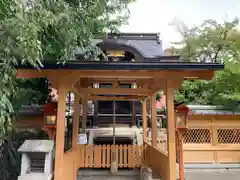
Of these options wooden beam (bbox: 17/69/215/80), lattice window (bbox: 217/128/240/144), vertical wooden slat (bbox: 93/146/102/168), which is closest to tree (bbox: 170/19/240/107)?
lattice window (bbox: 217/128/240/144)

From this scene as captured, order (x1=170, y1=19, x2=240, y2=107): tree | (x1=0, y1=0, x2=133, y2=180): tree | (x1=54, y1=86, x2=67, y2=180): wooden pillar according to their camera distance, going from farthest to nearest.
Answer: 1. (x1=170, y1=19, x2=240, y2=107): tree
2. (x1=54, y1=86, x2=67, y2=180): wooden pillar
3. (x1=0, y1=0, x2=133, y2=180): tree

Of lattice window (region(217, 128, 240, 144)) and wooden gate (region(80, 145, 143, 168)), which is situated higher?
lattice window (region(217, 128, 240, 144))

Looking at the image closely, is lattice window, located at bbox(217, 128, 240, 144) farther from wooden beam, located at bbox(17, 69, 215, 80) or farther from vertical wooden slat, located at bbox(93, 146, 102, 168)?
wooden beam, located at bbox(17, 69, 215, 80)

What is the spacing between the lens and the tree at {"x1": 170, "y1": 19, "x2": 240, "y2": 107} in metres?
8.77

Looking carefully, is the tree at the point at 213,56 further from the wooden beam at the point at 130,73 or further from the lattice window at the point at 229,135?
the wooden beam at the point at 130,73

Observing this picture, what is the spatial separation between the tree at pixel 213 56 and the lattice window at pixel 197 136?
1.42m

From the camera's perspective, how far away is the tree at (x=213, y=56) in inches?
345

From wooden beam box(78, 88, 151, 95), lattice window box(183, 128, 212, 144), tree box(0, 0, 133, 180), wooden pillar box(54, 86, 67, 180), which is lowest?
lattice window box(183, 128, 212, 144)

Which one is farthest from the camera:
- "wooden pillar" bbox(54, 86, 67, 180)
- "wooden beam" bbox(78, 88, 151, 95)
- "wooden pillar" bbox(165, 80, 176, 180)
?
"wooden beam" bbox(78, 88, 151, 95)

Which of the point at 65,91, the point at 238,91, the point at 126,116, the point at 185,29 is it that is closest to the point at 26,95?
the point at 65,91

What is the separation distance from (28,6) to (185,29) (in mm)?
13564

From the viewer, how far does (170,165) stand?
4.18 m

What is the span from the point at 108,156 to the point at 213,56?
9994 mm

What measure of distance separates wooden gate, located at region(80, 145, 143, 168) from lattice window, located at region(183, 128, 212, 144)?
241cm
